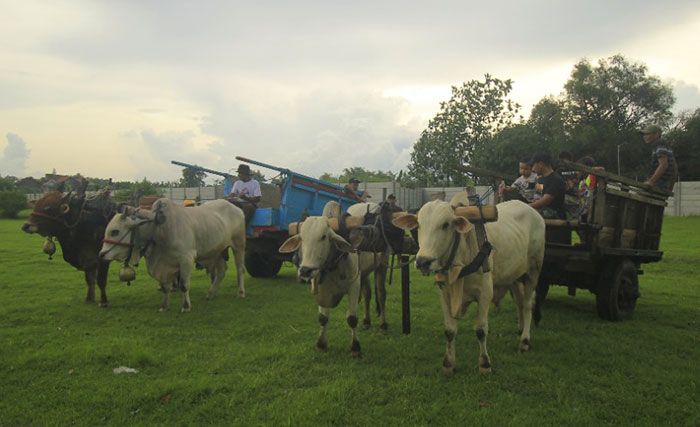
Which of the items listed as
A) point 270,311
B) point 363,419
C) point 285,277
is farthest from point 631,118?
point 363,419

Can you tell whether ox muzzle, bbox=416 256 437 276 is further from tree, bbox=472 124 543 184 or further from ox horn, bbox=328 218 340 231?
tree, bbox=472 124 543 184

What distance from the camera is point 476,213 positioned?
15.3 feet

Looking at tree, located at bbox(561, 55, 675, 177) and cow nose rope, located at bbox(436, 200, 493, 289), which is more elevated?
tree, located at bbox(561, 55, 675, 177)

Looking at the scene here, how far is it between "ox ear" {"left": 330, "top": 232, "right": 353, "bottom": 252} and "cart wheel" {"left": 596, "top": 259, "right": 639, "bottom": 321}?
3.61 m

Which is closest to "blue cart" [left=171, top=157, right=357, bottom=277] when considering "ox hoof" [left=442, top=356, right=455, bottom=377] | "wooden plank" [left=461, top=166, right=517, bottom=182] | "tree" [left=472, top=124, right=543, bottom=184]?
"wooden plank" [left=461, top=166, right=517, bottom=182]

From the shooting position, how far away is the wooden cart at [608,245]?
634cm

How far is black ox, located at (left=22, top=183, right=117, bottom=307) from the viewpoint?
7.90 m

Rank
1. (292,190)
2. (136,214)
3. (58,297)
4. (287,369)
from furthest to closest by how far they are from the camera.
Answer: (292,190), (58,297), (136,214), (287,369)

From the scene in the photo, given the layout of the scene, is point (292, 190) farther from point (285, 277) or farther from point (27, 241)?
point (27, 241)

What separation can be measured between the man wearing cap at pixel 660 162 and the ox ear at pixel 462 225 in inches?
148

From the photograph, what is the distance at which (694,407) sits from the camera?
414 cm

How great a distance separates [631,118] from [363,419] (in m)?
39.8

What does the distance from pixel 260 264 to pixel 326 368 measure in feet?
20.4

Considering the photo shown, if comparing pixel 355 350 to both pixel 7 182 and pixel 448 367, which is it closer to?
pixel 448 367
